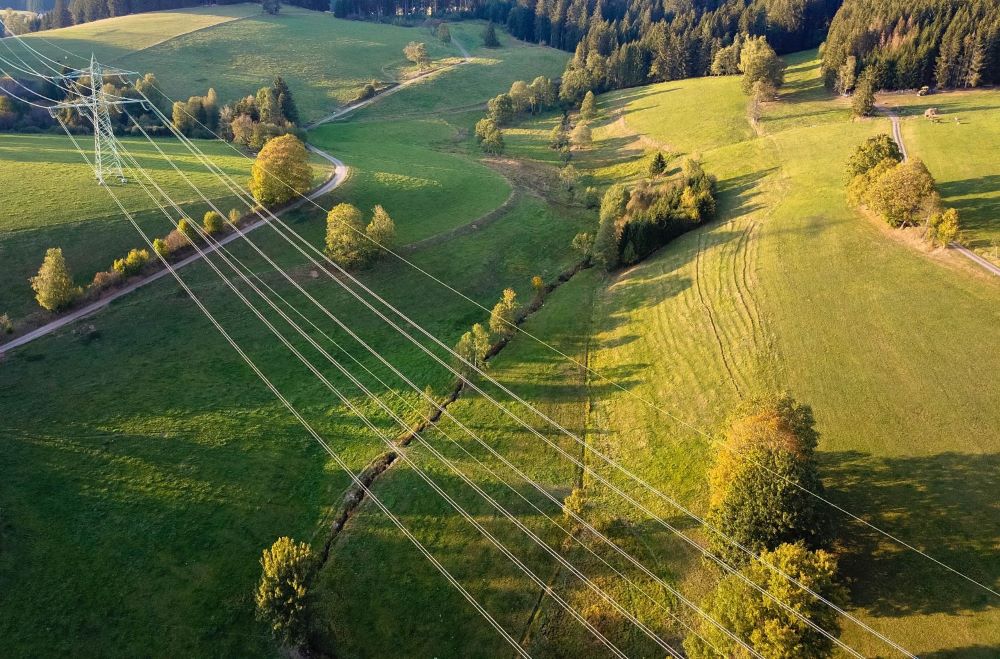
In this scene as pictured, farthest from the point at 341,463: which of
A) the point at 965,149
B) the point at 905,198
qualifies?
the point at 965,149

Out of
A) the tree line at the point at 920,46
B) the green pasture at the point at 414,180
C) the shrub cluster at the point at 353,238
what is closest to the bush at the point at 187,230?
the shrub cluster at the point at 353,238

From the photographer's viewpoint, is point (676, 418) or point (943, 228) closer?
point (676, 418)

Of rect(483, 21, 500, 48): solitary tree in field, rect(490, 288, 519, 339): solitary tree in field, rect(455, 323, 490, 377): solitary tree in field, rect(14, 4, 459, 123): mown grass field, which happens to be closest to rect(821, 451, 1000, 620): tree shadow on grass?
rect(455, 323, 490, 377): solitary tree in field

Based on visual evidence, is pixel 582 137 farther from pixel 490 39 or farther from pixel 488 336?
pixel 490 39

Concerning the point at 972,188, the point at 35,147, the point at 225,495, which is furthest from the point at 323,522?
the point at 35,147

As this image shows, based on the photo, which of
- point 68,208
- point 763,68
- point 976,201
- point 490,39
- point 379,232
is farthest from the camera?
point 490,39
